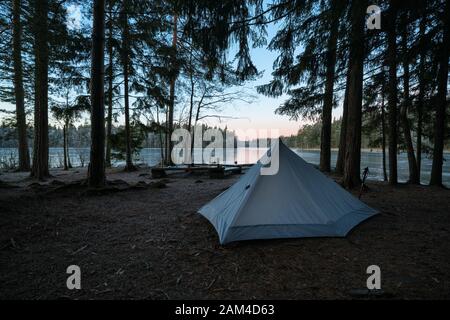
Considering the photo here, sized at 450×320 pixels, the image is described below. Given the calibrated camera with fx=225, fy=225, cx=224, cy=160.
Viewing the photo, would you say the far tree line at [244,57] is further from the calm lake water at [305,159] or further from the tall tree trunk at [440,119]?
the calm lake water at [305,159]

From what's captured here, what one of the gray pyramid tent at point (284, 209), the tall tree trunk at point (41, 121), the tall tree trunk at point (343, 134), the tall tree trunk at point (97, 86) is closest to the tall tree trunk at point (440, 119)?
the tall tree trunk at point (343, 134)

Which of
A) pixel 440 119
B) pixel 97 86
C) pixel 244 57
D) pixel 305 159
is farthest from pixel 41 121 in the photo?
pixel 305 159

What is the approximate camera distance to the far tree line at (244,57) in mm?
4211

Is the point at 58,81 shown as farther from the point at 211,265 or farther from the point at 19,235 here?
the point at 211,265

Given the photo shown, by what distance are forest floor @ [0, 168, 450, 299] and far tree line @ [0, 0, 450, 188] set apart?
2.90 metres

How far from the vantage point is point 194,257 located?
10.6ft

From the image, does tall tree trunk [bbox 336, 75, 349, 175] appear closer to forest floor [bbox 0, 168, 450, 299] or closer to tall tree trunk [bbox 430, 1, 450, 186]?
tall tree trunk [bbox 430, 1, 450, 186]

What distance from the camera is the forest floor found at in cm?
243

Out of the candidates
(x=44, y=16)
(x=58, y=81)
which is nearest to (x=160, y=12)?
(x=44, y=16)

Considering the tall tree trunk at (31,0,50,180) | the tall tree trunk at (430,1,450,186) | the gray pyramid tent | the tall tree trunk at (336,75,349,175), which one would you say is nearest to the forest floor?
the gray pyramid tent

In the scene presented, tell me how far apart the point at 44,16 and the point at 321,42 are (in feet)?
21.5

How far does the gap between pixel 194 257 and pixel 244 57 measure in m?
3.87

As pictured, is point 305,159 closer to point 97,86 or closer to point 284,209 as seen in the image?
point 97,86

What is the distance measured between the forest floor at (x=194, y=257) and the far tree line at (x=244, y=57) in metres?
2.90
